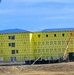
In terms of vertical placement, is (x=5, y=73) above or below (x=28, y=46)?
below

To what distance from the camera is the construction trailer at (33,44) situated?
102713 millimetres

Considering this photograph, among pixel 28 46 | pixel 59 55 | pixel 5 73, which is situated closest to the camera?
pixel 5 73

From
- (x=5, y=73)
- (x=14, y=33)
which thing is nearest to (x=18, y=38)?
(x=14, y=33)

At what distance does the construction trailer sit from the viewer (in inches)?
4044

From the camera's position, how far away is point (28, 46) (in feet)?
345

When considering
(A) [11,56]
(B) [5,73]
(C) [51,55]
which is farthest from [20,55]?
(B) [5,73]

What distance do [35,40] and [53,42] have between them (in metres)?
5.90

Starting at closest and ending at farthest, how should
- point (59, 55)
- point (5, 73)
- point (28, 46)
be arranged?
point (5, 73) < point (59, 55) < point (28, 46)

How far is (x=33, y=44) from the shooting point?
10681cm

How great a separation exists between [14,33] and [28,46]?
5631mm

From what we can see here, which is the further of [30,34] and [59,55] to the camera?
[30,34]

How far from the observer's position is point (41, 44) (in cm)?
10550

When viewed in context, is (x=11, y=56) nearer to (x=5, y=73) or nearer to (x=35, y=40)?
(x=35, y=40)

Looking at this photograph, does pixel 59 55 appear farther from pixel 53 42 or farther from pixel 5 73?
pixel 5 73
